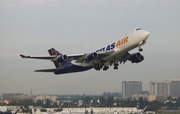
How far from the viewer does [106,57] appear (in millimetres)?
59312

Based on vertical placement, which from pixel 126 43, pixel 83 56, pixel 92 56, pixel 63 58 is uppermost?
pixel 126 43

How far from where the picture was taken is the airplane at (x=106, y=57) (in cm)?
5684

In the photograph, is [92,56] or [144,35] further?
[92,56]

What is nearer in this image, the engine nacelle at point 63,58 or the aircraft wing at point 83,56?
the aircraft wing at point 83,56

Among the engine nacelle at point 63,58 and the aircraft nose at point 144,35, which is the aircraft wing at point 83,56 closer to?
the engine nacelle at point 63,58

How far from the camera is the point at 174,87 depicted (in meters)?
198

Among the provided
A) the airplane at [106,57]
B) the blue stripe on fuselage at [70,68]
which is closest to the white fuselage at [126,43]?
the airplane at [106,57]

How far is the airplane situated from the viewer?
56.8m

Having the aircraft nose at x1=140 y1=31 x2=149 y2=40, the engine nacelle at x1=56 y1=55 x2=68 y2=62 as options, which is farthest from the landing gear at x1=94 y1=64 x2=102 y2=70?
the aircraft nose at x1=140 y1=31 x2=149 y2=40

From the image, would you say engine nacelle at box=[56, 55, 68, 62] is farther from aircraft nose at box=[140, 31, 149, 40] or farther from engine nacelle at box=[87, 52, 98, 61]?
aircraft nose at box=[140, 31, 149, 40]

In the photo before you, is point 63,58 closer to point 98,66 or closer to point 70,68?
point 98,66

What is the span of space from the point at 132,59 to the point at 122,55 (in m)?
3.12

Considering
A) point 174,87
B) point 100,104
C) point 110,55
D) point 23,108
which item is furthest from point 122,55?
point 174,87

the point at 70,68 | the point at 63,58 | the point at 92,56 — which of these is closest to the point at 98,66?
the point at 92,56
